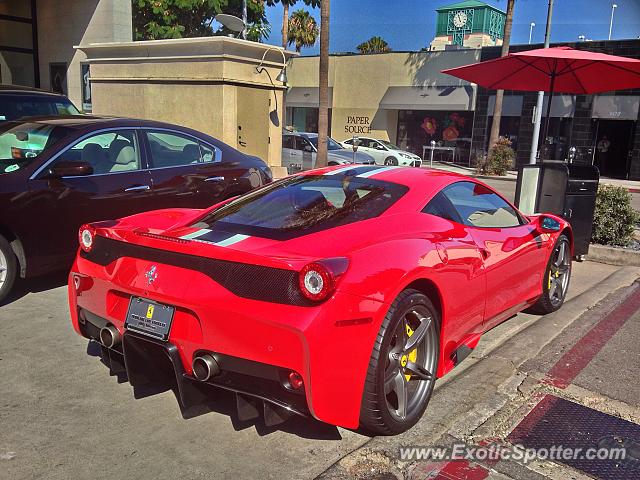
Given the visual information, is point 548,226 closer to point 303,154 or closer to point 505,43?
point 303,154

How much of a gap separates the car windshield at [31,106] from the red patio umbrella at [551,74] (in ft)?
18.4

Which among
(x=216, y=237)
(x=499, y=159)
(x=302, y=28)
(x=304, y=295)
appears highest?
(x=302, y=28)

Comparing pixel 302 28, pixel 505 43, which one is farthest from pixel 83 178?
pixel 302 28

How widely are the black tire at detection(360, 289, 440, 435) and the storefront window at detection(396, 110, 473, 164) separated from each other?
29.5 meters

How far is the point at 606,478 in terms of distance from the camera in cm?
279

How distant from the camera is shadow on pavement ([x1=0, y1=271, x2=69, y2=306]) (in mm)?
5157

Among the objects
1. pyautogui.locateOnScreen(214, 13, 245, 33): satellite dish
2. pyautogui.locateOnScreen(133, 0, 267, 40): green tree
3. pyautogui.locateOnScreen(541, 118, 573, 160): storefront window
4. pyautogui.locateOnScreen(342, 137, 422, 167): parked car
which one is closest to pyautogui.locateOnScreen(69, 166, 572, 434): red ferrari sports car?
pyautogui.locateOnScreen(214, 13, 245, 33): satellite dish

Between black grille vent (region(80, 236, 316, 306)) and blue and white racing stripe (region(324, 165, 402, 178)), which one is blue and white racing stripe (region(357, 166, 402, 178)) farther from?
black grille vent (region(80, 236, 316, 306))

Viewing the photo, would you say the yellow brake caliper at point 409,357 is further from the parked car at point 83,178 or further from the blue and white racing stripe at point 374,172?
the parked car at point 83,178

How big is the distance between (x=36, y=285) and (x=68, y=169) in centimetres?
134

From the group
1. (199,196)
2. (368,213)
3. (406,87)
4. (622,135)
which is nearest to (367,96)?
(406,87)

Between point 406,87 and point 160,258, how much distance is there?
31.3 meters

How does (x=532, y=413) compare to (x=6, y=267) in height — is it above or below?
below

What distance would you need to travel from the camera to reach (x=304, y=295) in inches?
101
